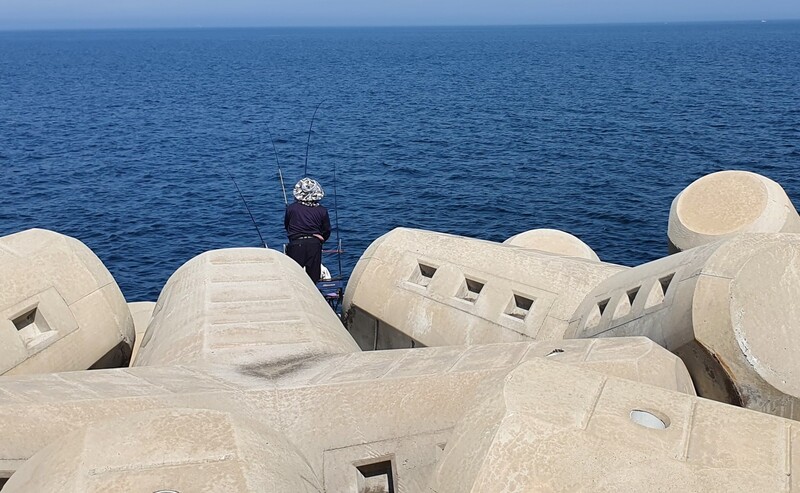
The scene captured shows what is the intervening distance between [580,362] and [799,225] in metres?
8.78

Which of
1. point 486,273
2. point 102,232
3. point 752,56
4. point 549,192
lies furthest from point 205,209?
point 752,56

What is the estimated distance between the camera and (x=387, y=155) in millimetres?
43656

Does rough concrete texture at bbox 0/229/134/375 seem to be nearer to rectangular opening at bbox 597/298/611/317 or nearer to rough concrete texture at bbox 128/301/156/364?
rough concrete texture at bbox 128/301/156/364

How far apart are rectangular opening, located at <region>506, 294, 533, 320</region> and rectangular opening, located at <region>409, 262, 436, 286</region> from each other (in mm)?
1469

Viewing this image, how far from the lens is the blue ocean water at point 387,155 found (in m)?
30.2

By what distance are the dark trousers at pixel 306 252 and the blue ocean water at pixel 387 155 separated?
1127 centimetres

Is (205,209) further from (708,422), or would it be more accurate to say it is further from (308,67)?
(308,67)

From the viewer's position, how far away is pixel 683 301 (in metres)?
7.78

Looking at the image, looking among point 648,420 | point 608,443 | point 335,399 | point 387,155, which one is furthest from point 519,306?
point 387,155

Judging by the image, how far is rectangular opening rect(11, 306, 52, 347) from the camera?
9.54 m

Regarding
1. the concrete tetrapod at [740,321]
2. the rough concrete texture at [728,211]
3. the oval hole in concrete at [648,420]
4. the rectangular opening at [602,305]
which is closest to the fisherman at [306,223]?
the rectangular opening at [602,305]

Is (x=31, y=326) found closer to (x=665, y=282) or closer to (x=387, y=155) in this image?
(x=665, y=282)

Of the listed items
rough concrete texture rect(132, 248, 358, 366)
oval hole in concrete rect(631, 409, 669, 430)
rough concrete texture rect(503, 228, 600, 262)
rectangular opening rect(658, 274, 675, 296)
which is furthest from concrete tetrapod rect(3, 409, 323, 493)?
rough concrete texture rect(503, 228, 600, 262)

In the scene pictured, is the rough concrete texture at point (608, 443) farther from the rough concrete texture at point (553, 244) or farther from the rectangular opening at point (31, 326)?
the rough concrete texture at point (553, 244)
